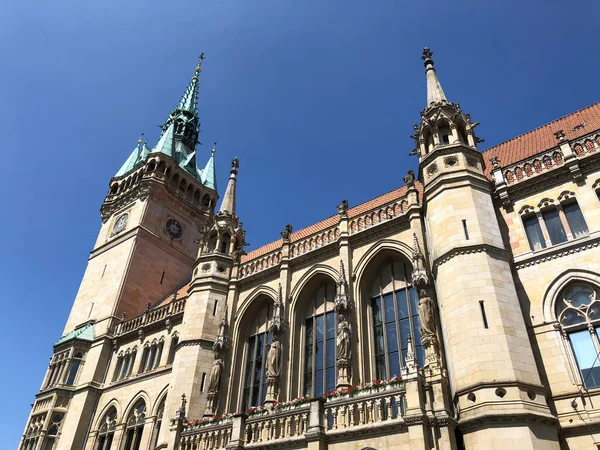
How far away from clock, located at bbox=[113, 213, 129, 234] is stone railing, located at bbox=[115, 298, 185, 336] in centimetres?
923

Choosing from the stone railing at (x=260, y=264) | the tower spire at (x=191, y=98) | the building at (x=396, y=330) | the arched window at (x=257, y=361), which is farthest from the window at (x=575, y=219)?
the tower spire at (x=191, y=98)

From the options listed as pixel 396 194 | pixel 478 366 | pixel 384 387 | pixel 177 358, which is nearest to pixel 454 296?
pixel 478 366

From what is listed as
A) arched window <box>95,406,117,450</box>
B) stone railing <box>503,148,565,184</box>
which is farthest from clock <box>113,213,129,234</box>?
stone railing <box>503,148,565,184</box>

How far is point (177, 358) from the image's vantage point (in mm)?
21188

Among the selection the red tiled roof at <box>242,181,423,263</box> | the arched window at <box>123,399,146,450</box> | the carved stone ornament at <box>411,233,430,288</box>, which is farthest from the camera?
the red tiled roof at <box>242,181,423,263</box>

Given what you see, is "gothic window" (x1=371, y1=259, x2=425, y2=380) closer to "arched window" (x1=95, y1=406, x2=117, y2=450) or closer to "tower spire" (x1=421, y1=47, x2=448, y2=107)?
"tower spire" (x1=421, y1=47, x2=448, y2=107)

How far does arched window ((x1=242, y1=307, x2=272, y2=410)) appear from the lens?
19.7m

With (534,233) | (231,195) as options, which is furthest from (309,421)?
(231,195)

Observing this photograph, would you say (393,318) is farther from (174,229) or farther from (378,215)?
(174,229)

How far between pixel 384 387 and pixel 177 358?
1107 centimetres

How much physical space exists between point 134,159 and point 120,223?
326 inches

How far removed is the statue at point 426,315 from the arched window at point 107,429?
17932 millimetres

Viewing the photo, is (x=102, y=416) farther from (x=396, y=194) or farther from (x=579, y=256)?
(x=579, y=256)

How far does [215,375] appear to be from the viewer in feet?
64.8
